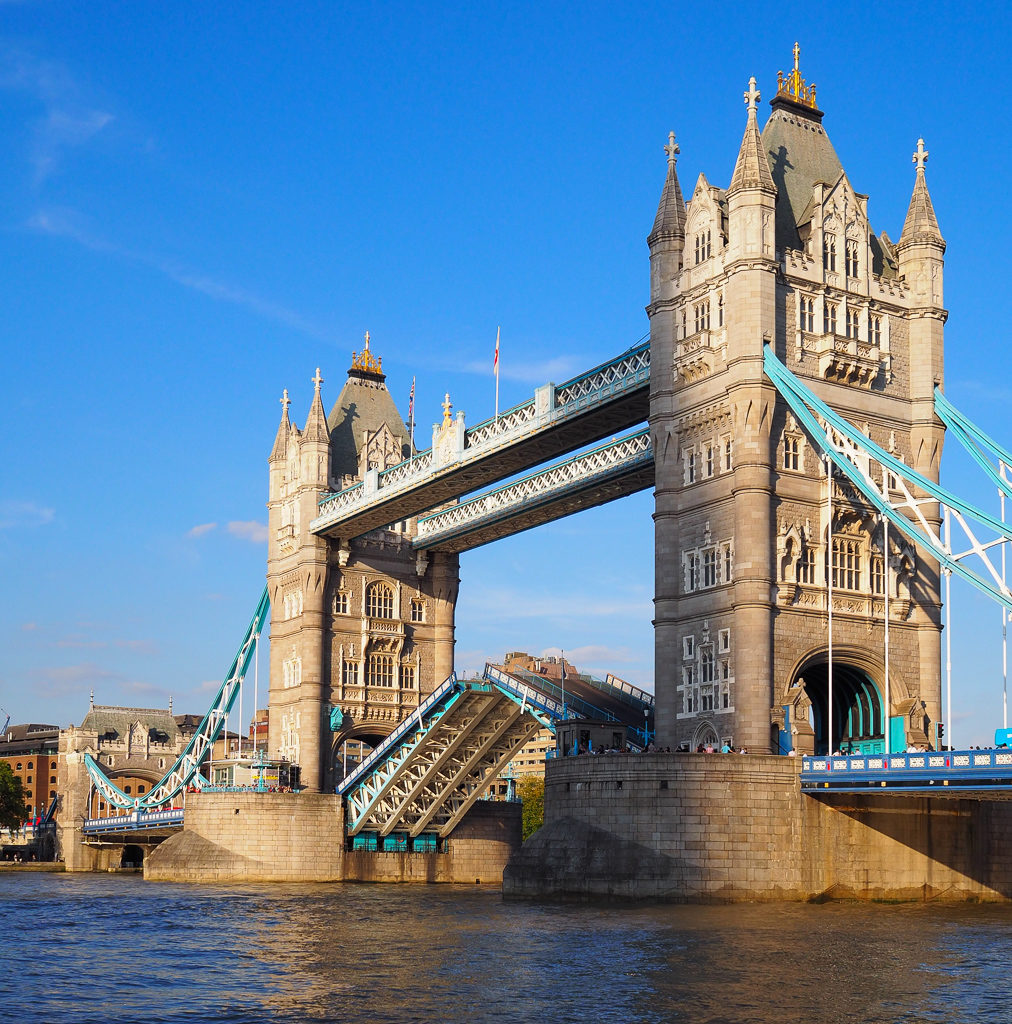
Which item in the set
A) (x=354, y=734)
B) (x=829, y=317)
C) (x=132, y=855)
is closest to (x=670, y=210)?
(x=829, y=317)

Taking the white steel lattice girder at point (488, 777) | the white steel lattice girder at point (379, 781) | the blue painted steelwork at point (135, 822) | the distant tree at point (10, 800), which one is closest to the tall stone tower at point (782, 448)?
the white steel lattice girder at point (379, 781)

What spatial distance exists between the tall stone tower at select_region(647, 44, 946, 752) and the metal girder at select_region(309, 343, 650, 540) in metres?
3.48

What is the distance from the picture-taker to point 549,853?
2213 inches

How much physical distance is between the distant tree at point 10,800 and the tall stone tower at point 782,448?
95.4 meters

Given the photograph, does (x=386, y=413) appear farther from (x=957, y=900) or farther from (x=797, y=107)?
(x=957, y=900)

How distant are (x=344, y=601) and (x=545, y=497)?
19785 millimetres

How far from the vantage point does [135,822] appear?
3912 inches

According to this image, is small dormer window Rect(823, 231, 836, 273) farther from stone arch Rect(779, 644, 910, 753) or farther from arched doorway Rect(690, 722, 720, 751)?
arched doorway Rect(690, 722, 720, 751)

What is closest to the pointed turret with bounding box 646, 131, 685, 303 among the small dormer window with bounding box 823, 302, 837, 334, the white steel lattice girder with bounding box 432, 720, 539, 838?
the small dormer window with bounding box 823, 302, 837, 334

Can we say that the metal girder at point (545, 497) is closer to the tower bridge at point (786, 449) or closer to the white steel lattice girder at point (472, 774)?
the tower bridge at point (786, 449)

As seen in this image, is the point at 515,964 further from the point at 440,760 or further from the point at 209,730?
the point at 209,730

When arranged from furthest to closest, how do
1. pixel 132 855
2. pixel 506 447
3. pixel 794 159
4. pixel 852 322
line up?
pixel 132 855 < pixel 506 447 < pixel 794 159 < pixel 852 322

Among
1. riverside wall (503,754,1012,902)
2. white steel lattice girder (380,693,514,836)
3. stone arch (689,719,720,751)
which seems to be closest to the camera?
riverside wall (503,754,1012,902)

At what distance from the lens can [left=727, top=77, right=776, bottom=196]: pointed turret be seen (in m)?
57.4
